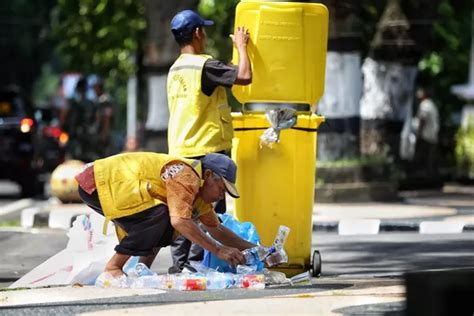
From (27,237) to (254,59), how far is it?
5.45 metres

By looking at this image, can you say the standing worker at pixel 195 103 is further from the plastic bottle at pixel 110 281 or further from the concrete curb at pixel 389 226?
the concrete curb at pixel 389 226

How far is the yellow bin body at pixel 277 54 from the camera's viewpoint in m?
10.9

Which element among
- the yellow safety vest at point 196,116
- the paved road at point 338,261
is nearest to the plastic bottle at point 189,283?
the paved road at point 338,261

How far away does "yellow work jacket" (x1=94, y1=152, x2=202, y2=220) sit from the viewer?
1007 cm

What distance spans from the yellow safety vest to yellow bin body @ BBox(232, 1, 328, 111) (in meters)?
0.20

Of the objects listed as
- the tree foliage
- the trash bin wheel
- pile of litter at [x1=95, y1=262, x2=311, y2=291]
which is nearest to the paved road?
the trash bin wheel

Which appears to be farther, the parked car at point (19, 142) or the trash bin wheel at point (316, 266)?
the parked car at point (19, 142)

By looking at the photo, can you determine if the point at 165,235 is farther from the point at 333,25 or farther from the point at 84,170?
the point at 333,25

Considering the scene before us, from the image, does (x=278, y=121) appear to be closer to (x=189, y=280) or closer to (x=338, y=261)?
(x=189, y=280)

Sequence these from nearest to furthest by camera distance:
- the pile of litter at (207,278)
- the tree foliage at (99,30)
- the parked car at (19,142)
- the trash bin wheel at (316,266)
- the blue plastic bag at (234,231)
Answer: the pile of litter at (207,278), the blue plastic bag at (234,231), the trash bin wheel at (316,266), the parked car at (19,142), the tree foliage at (99,30)

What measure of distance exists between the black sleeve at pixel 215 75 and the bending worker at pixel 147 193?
25.5 inches

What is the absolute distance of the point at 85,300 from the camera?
9305 mm

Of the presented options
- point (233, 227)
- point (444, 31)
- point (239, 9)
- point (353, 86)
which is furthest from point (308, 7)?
point (444, 31)

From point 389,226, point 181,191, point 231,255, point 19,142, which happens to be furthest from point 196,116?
point 19,142
